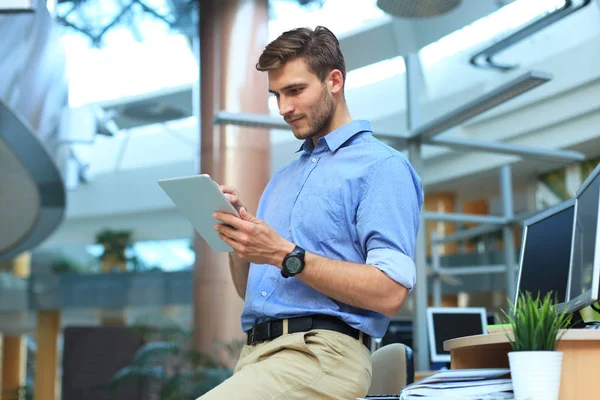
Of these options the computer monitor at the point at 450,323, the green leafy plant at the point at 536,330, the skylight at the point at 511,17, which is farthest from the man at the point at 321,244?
the skylight at the point at 511,17

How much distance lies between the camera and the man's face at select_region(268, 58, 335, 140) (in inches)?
77.3

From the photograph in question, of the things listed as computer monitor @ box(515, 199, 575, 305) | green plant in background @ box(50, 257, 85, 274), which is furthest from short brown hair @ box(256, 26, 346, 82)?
green plant in background @ box(50, 257, 85, 274)

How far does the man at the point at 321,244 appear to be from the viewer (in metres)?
1.76

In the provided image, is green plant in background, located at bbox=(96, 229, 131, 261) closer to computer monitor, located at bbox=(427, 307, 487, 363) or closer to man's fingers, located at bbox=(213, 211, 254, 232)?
computer monitor, located at bbox=(427, 307, 487, 363)

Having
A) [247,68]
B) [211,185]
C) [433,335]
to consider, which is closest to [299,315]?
[211,185]

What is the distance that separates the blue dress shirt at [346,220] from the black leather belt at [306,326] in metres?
0.02

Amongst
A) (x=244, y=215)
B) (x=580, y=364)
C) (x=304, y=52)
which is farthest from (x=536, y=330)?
(x=304, y=52)

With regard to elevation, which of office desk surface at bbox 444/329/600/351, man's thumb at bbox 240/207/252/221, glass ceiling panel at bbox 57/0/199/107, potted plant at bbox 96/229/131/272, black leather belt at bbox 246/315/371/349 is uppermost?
glass ceiling panel at bbox 57/0/199/107

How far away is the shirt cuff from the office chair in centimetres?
48

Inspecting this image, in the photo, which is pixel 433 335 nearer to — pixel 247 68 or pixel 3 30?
pixel 247 68

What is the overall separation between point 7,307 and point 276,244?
18.0 meters

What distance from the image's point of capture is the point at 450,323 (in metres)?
5.35

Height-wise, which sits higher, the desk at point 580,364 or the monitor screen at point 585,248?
the monitor screen at point 585,248

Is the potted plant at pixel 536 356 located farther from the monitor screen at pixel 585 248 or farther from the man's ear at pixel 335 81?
the man's ear at pixel 335 81
